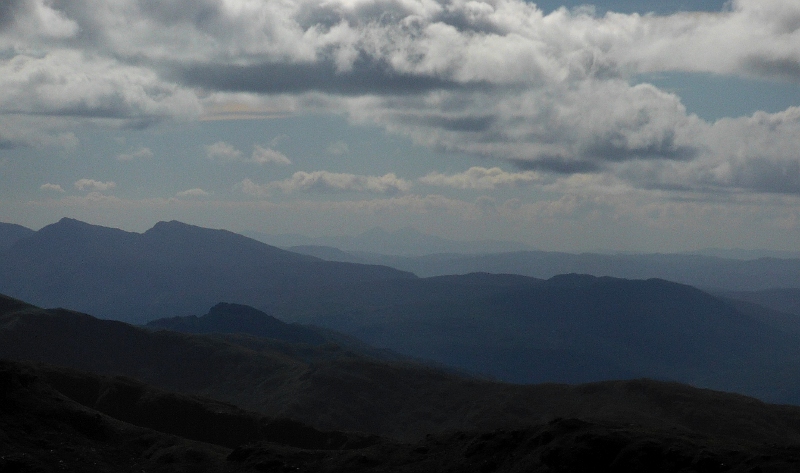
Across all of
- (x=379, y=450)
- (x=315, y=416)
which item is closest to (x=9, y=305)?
(x=315, y=416)

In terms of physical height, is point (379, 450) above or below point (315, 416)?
above

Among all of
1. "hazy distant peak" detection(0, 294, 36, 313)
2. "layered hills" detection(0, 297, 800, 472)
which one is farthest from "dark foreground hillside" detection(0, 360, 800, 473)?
"hazy distant peak" detection(0, 294, 36, 313)

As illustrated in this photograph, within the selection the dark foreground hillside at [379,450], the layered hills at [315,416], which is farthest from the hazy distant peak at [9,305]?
the dark foreground hillside at [379,450]

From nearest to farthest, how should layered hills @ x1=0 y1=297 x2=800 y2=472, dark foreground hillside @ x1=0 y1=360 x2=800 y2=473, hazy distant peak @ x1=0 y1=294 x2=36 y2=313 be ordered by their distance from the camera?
dark foreground hillside @ x1=0 y1=360 x2=800 y2=473 → layered hills @ x1=0 y1=297 x2=800 y2=472 → hazy distant peak @ x1=0 y1=294 x2=36 y2=313

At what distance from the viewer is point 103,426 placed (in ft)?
174

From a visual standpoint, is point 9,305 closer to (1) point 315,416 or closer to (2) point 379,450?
(1) point 315,416

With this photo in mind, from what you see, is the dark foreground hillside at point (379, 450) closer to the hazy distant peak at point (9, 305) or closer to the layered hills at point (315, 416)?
the layered hills at point (315, 416)

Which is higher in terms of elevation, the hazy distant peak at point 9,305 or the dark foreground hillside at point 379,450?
the dark foreground hillside at point 379,450

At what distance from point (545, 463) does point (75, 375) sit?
70.1 metres

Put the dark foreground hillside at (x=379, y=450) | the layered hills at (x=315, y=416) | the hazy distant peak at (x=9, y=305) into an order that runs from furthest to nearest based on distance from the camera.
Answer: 1. the hazy distant peak at (x=9, y=305)
2. the layered hills at (x=315, y=416)
3. the dark foreground hillside at (x=379, y=450)

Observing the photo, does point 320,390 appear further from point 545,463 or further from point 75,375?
point 545,463

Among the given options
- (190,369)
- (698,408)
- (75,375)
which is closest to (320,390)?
(190,369)

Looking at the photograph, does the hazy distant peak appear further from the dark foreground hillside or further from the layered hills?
the dark foreground hillside

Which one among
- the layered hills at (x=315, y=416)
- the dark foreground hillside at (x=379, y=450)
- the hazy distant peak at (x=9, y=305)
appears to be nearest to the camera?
the dark foreground hillside at (x=379, y=450)
